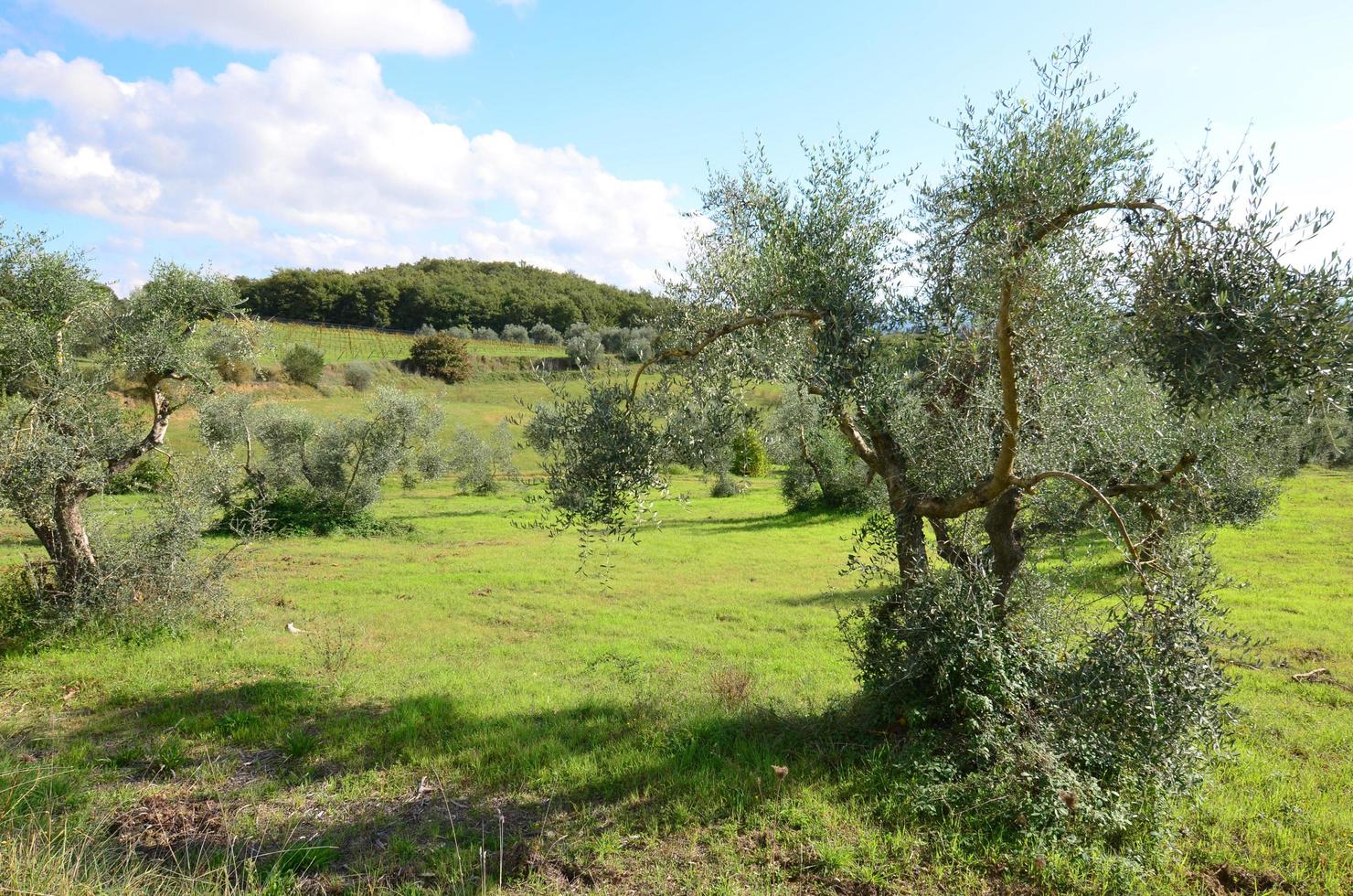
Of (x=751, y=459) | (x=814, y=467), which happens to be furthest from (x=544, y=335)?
(x=814, y=467)

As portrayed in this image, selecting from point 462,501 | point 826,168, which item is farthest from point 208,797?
point 462,501

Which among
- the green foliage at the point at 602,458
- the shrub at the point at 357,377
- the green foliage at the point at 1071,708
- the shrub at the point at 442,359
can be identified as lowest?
the green foliage at the point at 1071,708

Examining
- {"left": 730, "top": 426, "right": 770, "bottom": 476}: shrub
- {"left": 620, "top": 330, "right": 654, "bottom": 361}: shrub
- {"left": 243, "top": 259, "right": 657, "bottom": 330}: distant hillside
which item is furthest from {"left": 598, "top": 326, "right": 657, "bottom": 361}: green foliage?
{"left": 243, "top": 259, "right": 657, "bottom": 330}: distant hillside

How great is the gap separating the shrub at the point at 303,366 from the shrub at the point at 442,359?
17055mm

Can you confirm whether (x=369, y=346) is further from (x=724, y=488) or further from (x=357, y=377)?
(x=724, y=488)

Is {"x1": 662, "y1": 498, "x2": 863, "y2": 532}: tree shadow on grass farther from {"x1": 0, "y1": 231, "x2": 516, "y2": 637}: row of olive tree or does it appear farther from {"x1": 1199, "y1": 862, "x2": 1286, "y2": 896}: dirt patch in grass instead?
{"x1": 1199, "y1": 862, "x2": 1286, "y2": 896}: dirt patch in grass

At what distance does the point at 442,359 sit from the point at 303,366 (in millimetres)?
20091

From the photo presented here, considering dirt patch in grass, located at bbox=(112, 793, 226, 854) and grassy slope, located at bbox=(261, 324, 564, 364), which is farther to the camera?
grassy slope, located at bbox=(261, 324, 564, 364)

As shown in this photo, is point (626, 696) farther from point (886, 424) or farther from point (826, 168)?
point (826, 168)

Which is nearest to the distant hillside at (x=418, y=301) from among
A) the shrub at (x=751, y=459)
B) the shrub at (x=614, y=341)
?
the shrub at (x=751, y=459)

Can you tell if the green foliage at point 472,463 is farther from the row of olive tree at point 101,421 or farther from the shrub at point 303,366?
the row of olive tree at point 101,421

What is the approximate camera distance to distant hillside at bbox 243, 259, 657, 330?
118m

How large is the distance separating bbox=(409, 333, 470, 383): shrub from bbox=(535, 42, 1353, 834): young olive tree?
77217 millimetres

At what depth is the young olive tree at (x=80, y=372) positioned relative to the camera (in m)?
11.5
